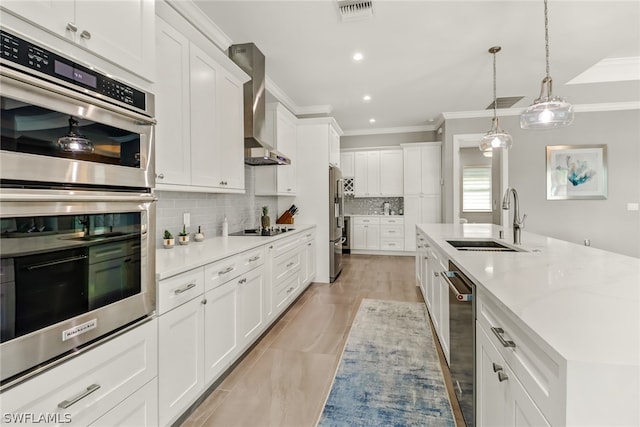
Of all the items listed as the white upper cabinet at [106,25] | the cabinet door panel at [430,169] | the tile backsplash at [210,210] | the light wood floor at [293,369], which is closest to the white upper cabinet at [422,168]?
the cabinet door panel at [430,169]

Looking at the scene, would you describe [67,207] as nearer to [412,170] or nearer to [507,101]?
[507,101]

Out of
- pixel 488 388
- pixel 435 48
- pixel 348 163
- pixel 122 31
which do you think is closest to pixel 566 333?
pixel 488 388

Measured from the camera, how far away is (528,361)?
888 millimetres

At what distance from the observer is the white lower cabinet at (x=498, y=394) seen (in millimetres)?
890

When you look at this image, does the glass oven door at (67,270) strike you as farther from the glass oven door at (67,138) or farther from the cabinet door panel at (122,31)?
the cabinet door panel at (122,31)

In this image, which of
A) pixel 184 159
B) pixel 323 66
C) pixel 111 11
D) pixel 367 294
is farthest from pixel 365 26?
pixel 367 294

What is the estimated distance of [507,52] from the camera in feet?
11.1

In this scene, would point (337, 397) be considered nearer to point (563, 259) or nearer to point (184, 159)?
point (563, 259)

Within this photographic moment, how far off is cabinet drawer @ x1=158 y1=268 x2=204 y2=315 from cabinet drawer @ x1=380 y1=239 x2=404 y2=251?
552 cm

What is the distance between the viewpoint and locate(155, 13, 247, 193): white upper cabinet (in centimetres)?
193

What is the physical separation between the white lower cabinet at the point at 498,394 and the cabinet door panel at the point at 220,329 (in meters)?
1.48

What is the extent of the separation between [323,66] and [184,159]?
7.58ft

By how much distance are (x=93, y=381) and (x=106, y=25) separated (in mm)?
1361

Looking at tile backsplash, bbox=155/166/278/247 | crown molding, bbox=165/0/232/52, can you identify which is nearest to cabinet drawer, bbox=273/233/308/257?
tile backsplash, bbox=155/166/278/247
